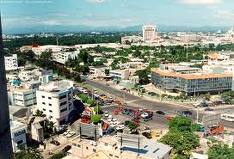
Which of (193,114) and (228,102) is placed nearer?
(193,114)

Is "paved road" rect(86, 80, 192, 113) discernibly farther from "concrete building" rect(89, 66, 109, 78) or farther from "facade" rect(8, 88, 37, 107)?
"facade" rect(8, 88, 37, 107)

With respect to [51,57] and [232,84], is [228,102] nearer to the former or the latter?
[232,84]

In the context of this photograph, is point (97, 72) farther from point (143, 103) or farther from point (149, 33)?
point (149, 33)

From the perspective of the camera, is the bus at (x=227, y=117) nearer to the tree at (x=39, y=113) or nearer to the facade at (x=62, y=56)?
the tree at (x=39, y=113)

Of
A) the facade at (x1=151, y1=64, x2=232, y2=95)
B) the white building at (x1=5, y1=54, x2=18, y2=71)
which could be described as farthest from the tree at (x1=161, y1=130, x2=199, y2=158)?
the white building at (x1=5, y1=54, x2=18, y2=71)

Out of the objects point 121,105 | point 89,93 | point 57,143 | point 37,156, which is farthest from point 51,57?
point 37,156

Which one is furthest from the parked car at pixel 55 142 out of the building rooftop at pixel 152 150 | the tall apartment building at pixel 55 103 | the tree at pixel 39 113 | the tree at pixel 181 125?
the tree at pixel 181 125
